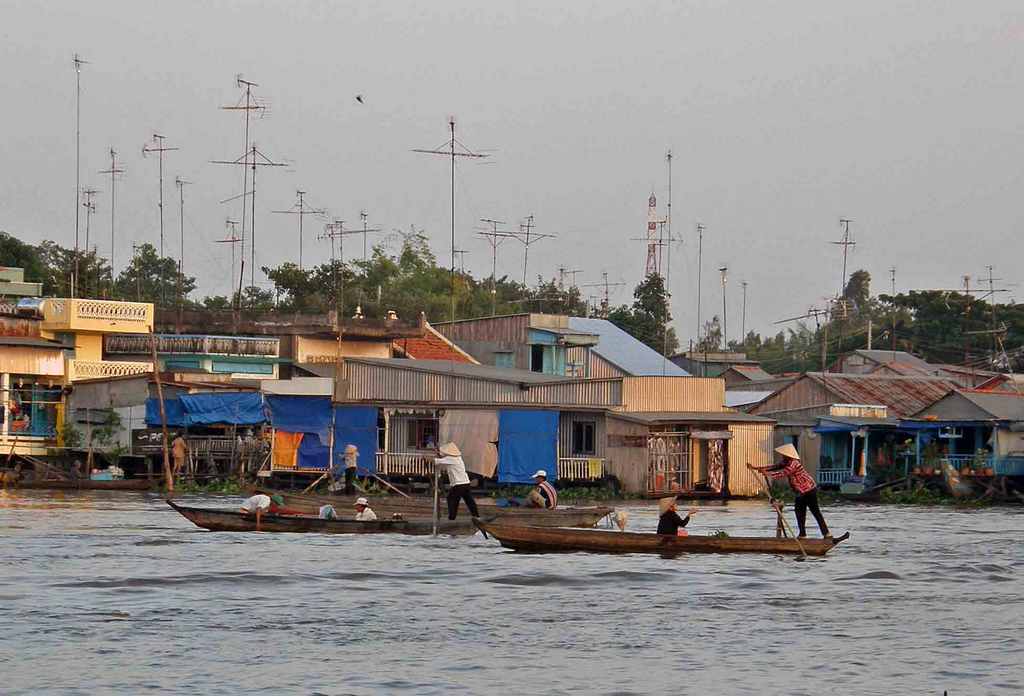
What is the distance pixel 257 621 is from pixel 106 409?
26809 mm

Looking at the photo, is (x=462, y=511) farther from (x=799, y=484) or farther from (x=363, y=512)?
(x=799, y=484)

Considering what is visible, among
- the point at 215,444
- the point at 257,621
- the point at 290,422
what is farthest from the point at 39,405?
the point at 257,621

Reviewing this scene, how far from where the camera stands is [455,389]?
→ 36.8 m

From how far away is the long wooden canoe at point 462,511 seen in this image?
74.2ft

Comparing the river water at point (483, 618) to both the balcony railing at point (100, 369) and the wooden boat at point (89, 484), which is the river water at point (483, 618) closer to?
the wooden boat at point (89, 484)

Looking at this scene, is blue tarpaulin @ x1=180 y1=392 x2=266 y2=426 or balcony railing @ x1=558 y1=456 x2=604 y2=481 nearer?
balcony railing @ x1=558 y1=456 x2=604 y2=481

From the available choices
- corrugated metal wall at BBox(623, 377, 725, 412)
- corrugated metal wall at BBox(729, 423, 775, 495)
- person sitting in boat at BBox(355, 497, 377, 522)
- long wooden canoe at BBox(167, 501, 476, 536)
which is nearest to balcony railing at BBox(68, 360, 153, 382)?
corrugated metal wall at BBox(623, 377, 725, 412)

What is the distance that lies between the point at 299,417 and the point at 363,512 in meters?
14.6

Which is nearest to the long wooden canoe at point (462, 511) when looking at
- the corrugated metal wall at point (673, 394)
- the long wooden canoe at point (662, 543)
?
the long wooden canoe at point (662, 543)

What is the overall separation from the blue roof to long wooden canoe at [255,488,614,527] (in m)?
20.7

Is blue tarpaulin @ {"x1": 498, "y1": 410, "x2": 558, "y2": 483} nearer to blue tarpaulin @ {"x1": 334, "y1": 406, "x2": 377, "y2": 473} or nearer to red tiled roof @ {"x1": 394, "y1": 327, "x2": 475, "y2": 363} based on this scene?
blue tarpaulin @ {"x1": 334, "y1": 406, "x2": 377, "y2": 473}

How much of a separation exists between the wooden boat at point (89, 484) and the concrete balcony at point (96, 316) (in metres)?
5.16

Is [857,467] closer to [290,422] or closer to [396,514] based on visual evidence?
[290,422]

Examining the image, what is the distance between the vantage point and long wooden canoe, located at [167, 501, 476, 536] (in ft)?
74.4
